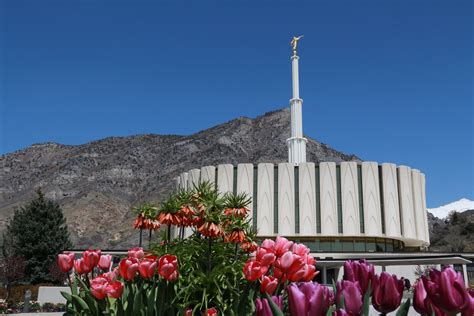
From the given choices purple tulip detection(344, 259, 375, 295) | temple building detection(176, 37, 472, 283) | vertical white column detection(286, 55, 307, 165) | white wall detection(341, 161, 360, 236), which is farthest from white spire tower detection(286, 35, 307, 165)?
purple tulip detection(344, 259, 375, 295)

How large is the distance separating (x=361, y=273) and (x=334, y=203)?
189 ft

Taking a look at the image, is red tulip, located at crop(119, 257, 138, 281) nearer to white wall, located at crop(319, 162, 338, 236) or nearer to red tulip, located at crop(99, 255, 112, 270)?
red tulip, located at crop(99, 255, 112, 270)

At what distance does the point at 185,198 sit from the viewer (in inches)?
391

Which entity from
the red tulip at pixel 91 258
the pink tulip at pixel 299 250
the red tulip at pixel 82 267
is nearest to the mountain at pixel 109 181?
the red tulip at pixel 82 267

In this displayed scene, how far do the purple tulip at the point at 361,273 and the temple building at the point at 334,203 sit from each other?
54455mm

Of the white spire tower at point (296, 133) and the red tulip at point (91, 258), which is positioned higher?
the white spire tower at point (296, 133)

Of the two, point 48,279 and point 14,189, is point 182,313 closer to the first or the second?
point 48,279

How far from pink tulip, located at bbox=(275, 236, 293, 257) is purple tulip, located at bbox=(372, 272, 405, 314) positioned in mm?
2138

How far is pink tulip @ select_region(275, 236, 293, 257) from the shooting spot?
5.04 m

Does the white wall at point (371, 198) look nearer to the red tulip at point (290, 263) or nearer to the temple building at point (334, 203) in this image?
the temple building at point (334, 203)

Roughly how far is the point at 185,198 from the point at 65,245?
159ft

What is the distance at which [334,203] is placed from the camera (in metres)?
59.2

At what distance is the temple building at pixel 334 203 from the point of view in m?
58.6

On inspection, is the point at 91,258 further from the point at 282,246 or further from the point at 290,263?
the point at 290,263
